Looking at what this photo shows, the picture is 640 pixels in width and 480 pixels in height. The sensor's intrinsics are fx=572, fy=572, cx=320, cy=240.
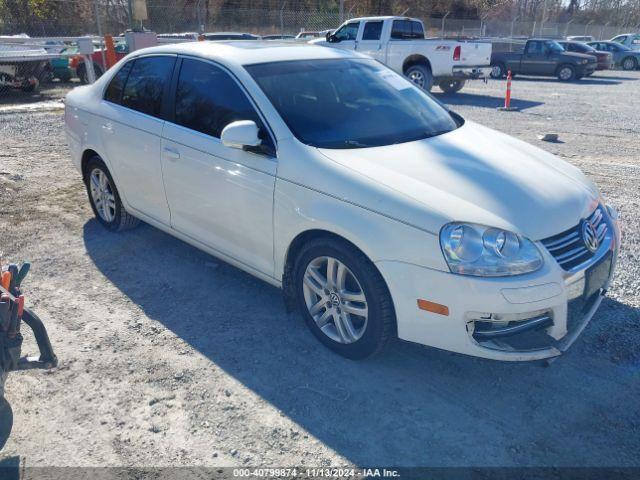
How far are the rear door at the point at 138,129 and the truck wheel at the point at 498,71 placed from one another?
20087mm

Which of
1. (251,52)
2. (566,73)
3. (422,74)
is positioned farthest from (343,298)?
(566,73)

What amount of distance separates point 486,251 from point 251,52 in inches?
90.8

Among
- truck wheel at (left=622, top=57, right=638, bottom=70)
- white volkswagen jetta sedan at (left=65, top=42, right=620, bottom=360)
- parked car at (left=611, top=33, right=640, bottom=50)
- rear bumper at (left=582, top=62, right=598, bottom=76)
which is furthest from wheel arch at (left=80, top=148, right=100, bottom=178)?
parked car at (left=611, top=33, right=640, bottom=50)

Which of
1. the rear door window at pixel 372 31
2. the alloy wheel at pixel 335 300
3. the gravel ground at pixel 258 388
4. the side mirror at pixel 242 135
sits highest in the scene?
the rear door window at pixel 372 31

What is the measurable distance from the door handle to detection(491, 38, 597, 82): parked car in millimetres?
20096

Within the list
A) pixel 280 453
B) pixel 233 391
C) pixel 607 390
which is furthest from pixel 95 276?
pixel 607 390

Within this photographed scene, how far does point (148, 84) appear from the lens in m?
4.64

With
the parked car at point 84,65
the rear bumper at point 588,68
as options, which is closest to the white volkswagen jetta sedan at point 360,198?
the parked car at point 84,65

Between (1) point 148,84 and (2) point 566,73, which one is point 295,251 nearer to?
(1) point 148,84

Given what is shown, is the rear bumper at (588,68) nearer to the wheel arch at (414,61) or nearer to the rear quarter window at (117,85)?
the wheel arch at (414,61)

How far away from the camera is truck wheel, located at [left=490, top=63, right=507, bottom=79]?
880 inches

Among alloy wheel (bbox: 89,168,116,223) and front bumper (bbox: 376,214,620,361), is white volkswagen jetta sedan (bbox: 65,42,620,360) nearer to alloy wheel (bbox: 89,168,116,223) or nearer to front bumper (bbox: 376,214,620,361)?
front bumper (bbox: 376,214,620,361)

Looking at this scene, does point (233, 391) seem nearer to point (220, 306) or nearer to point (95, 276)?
point (220, 306)

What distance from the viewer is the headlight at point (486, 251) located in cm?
288
